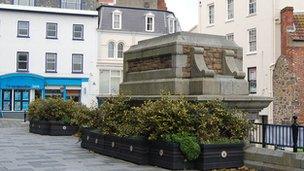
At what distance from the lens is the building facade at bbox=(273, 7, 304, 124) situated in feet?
94.0

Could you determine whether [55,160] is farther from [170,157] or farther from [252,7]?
[252,7]

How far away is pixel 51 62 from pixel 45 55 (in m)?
0.90

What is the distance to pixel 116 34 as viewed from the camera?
48.0m

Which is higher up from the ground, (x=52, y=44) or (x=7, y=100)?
(x=52, y=44)

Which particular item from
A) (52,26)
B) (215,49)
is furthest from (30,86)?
(215,49)

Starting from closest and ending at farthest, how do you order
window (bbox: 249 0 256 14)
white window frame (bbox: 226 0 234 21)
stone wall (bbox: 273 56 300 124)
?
stone wall (bbox: 273 56 300 124) < window (bbox: 249 0 256 14) < white window frame (bbox: 226 0 234 21)

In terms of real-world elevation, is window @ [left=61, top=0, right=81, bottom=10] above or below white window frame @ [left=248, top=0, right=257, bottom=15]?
above

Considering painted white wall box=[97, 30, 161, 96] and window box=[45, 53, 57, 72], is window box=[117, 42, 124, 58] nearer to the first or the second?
painted white wall box=[97, 30, 161, 96]

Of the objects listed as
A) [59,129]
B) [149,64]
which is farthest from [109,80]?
[149,64]

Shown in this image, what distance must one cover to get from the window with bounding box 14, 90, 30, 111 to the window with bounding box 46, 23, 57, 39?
19.5ft

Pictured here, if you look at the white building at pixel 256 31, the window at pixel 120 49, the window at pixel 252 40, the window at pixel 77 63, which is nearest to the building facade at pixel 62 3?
the window at pixel 120 49

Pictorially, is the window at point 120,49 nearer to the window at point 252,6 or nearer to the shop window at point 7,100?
the shop window at point 7,100

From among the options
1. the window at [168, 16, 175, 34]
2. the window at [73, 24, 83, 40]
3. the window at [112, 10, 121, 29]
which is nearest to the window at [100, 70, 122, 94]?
the window at [73, 24, 83, 40]

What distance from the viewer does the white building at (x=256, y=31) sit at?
98.3 ft
